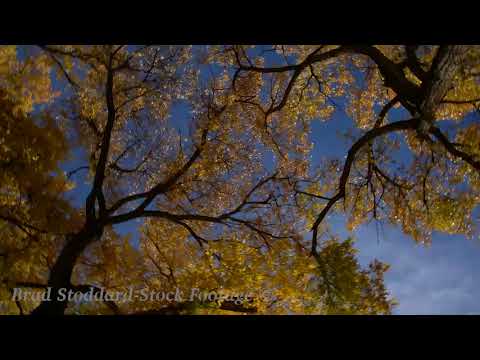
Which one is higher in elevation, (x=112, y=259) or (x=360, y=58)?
(x=360, y=58)

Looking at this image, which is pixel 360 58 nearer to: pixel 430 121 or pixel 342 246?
pixel 430 121

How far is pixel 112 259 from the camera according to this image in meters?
7.45

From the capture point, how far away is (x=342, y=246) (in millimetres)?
7477

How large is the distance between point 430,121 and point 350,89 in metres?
3.00

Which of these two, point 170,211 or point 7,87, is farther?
point 170,211

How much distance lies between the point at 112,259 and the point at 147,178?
80.0 inches

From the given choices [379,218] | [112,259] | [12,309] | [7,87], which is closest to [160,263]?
[112,259]
